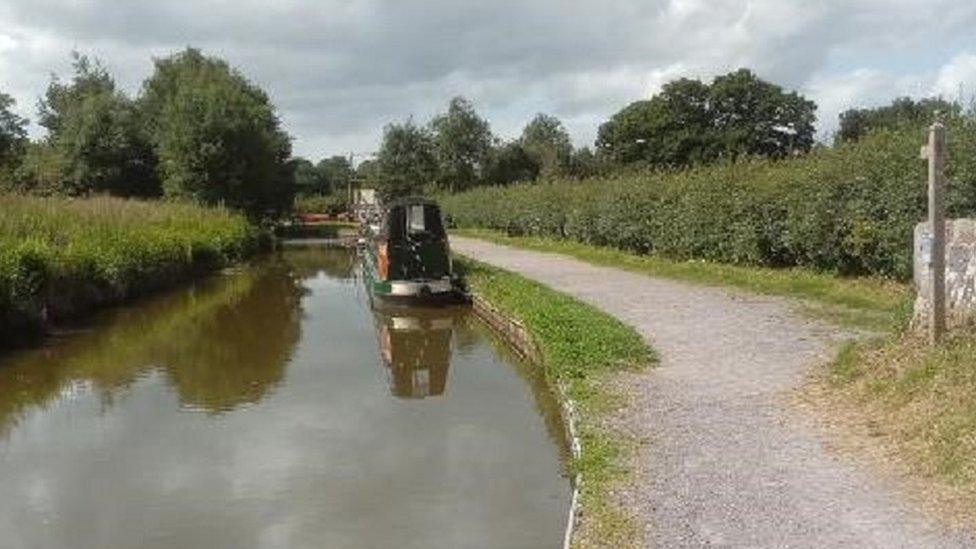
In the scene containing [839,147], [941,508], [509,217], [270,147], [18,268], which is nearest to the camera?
[941,508]

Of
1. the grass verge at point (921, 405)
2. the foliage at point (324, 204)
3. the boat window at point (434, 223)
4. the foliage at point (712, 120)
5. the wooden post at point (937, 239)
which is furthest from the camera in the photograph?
the foliage at point (324, 204)

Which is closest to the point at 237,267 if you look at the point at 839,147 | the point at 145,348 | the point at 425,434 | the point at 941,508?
the point at 145,348

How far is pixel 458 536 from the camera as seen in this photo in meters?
7.68

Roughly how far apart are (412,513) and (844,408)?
4.13m

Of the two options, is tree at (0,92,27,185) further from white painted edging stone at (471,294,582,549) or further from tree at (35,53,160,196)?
white painted edging stone at (471,294,582,549)

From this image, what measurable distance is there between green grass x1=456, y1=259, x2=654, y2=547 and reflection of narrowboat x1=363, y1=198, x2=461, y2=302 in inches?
40.0

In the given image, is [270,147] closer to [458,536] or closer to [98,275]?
[98,275]

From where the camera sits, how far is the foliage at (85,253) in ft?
58.5

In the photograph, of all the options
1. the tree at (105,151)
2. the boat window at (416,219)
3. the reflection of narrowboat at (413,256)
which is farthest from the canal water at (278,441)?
the tree at (105,151)

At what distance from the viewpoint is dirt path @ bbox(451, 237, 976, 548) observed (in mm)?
6348

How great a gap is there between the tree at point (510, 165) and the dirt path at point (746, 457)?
6645 cm

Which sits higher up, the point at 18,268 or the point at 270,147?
the point at 270,147

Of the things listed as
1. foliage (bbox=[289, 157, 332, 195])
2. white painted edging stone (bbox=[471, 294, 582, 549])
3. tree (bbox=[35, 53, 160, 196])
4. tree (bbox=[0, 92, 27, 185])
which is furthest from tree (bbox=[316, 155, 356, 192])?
white painted edging stone (bbox=[471, 294, 582, 549])

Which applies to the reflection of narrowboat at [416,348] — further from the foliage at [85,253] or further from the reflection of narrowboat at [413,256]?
the foliage at [85,253]
